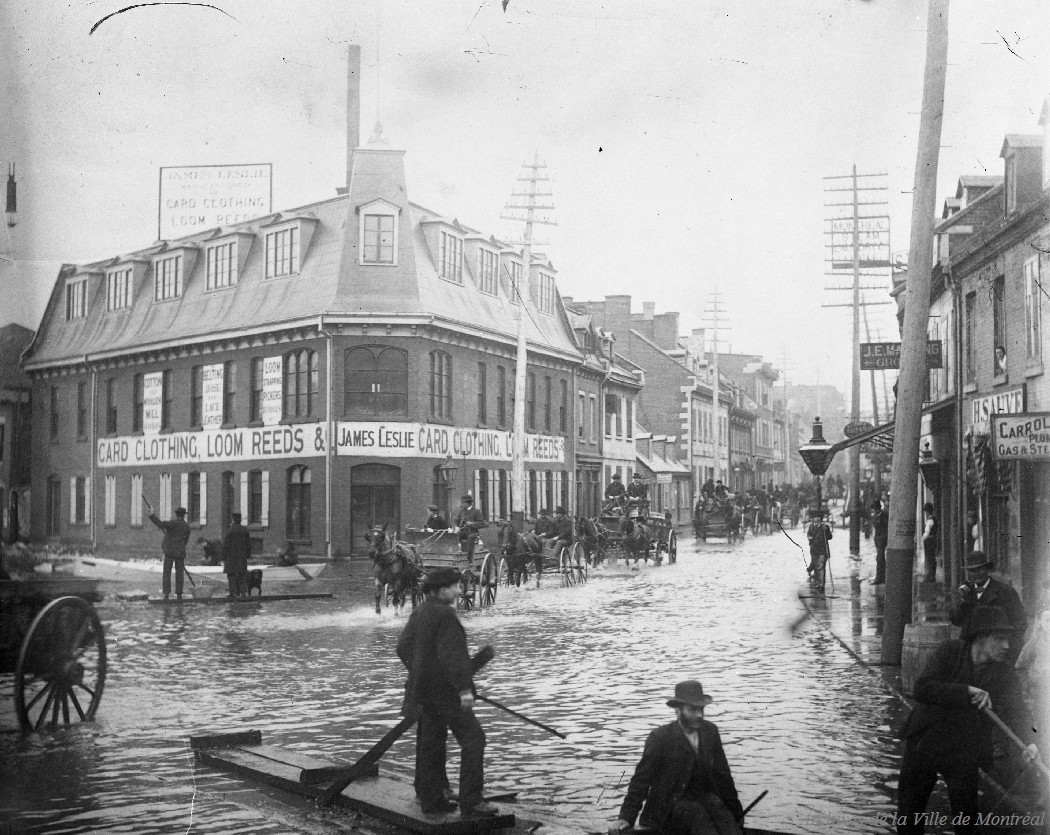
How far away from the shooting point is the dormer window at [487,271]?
9.52 meters

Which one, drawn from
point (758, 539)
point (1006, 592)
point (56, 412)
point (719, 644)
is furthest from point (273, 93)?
point (758, 539)

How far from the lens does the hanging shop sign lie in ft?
31.3

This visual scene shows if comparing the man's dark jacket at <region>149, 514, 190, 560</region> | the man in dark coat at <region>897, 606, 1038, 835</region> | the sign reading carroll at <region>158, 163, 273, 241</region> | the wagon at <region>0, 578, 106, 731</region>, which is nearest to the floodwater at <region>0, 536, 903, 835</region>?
the wagon at <region>0, 578, 106, 731</region>

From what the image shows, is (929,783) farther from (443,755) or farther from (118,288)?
(118,288)

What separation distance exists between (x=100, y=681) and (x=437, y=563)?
3.15 meters

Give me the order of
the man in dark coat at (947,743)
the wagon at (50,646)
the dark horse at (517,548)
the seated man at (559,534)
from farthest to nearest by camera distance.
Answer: the seated man at (559,534) < the dark horse at (517,548) < the wagon at (50,646) < the man in dark coat at (947,743)

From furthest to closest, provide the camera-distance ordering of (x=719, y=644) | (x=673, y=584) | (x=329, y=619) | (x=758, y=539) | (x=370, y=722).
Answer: (x=758, y=539) < (x=673, y=584) < (x=329, y=619) < (x=719, y=644) < (x=370, y=722)

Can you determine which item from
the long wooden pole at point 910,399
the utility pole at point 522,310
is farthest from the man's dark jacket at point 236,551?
the long wooden pole at point 910,399

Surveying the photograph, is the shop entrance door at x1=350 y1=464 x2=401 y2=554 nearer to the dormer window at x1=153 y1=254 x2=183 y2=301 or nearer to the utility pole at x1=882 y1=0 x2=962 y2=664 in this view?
the dormer window at x1=153 y1=254 x2=183 y2=301

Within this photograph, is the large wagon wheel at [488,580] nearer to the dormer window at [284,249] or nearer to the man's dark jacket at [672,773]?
the dormer window at [284,249]

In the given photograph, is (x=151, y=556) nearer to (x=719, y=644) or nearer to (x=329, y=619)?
(x=329, y=619)

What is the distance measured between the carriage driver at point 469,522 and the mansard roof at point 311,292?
1.58 metres

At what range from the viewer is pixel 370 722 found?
8711 millimetres

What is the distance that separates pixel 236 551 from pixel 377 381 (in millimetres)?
2059
